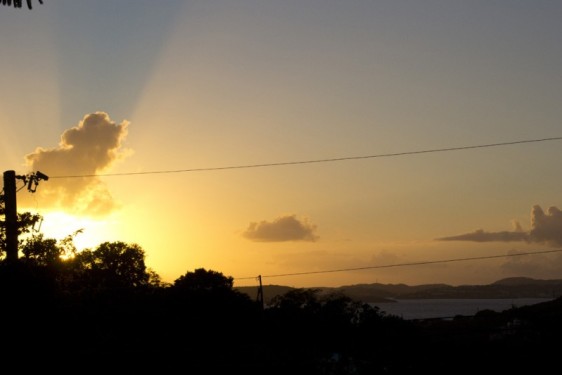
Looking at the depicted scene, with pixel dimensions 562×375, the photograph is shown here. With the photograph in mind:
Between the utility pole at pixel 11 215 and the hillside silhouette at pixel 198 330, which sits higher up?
the utility pole at pixel 11 215

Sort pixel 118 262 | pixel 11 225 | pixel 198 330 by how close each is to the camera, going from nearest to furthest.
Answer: pixel 11 225
pixel 198 330
pixel 118 262

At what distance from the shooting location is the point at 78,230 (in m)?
43.8

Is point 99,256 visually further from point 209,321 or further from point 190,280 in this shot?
point 209,321

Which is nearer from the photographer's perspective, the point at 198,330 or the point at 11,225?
the point at 11,225

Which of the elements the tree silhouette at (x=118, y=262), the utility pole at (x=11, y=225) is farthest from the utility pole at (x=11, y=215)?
the tree silhouette at (x=118, y=262)

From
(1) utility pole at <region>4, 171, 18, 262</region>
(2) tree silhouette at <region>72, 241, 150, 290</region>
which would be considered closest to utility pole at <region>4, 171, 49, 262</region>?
(1) utility pole at <region>4, 171, 18, 262</region>

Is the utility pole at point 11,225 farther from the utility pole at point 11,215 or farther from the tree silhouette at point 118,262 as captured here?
the tree silhouette at point 118,262

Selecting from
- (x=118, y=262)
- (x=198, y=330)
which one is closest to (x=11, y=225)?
(x=198, y=330)

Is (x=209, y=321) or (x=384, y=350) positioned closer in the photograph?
(x=209, y=321)

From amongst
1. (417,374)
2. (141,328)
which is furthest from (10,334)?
(417,374)

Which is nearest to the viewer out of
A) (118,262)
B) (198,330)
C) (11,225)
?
(11,225)

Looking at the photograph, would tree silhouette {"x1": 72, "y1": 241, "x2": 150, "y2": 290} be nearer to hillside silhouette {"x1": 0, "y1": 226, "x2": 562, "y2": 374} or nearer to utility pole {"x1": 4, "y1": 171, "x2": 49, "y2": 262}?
hillside silhouette {"x1": 0, "y1": 226, "x2": 562, "y2": 374}

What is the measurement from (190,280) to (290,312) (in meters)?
14.5

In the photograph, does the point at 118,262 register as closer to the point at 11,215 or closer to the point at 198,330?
the point at 198,330
